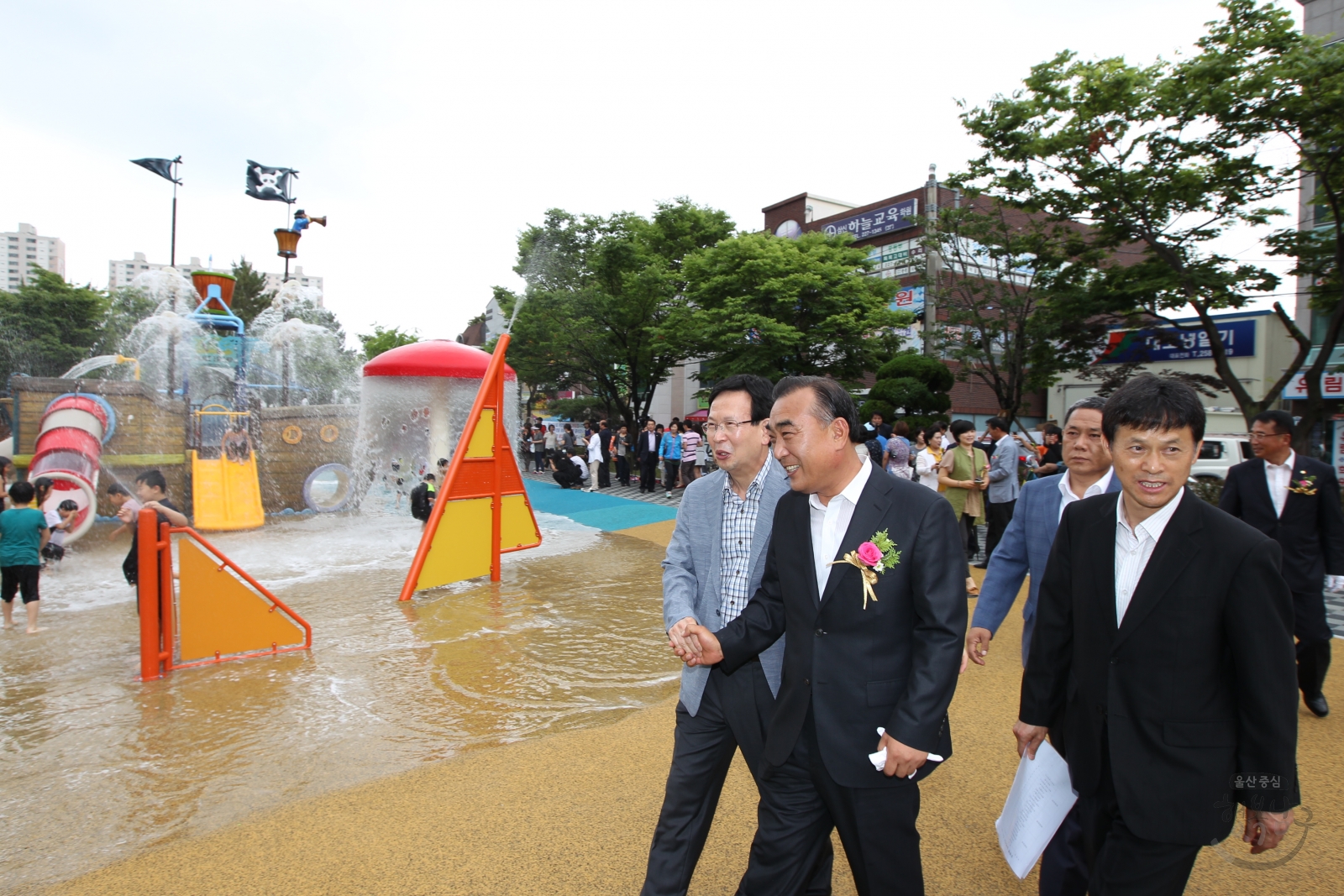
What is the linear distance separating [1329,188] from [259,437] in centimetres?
1788

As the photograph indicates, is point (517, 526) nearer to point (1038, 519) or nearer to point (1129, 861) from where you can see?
point (1038, 519)

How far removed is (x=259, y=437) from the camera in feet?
45.9

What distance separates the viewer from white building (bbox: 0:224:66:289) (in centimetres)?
7756

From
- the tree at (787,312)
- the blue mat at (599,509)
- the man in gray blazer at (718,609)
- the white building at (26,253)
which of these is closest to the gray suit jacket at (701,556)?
the man in gray blazer at (718,609)

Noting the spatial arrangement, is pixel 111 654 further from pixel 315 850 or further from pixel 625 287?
pixel 625 287

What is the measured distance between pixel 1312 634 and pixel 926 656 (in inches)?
143

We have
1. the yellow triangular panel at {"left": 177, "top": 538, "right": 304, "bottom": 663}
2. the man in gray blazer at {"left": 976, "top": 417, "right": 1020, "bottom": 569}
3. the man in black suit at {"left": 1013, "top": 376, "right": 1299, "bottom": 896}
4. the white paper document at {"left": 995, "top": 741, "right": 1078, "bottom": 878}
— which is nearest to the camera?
the man in black suit at {"left": 1013, "top": 376, "right": 1299, "bottom": 896}

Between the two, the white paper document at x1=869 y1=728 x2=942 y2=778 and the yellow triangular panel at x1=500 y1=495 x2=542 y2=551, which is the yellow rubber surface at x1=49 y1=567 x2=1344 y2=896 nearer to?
the white paper document at x1=869 y1=728 x2=942 y2=778

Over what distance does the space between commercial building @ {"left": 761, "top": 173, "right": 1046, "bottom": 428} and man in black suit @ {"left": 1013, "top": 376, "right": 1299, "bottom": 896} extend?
26190mm

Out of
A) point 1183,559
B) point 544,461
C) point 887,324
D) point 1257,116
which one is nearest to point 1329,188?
point 1257,116

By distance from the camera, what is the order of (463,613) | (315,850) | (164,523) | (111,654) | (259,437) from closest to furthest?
(315,850)
(164,523)
(111,654)
(463,613)
(259,437)

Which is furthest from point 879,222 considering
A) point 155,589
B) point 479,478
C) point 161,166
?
point 155,589

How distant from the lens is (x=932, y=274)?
1956 cm

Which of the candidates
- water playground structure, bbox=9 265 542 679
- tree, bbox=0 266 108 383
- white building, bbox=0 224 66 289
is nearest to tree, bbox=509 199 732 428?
water playground structure, bbox=9 265 542 679
